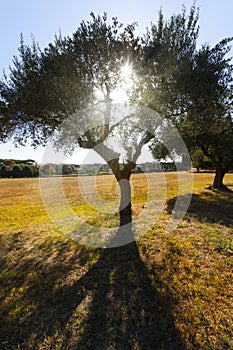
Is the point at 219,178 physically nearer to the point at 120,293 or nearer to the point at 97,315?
the point at 120,293

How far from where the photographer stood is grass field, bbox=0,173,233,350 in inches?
131

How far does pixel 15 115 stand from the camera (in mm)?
8086

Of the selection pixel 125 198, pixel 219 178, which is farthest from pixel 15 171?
pixel 125 198

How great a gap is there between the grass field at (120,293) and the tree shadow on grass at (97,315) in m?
0.02

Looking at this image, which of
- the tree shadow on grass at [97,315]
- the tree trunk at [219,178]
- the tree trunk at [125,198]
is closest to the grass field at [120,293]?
the tree shadow on grass at [97,315]

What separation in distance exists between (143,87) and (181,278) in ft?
24.5

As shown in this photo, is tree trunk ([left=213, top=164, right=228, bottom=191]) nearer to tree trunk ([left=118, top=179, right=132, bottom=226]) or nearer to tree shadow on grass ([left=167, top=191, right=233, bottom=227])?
tree shadow on grass ([left=167, top=191, right=233, bottom=227])

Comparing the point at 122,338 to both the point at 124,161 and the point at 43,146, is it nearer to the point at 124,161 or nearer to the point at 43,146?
the point at 124,161

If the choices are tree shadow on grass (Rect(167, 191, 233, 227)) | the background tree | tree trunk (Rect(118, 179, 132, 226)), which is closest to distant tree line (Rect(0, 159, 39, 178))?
tree trunk (Rect(118, 179, 132, 226))

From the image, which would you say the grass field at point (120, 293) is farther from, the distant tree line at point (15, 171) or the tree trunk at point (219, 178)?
the distant tree line at point (15, 171)

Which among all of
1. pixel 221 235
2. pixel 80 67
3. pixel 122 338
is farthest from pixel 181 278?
pixel 80 67

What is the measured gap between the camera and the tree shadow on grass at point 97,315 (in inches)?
128

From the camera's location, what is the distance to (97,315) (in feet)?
12.6

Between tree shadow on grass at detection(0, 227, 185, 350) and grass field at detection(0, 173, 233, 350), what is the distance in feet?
0.06
